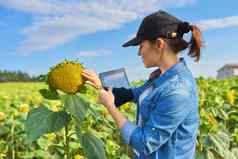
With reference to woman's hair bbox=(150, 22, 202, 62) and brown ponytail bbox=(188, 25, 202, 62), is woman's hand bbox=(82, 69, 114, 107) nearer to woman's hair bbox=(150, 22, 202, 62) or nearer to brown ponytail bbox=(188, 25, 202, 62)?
woman's hair bbox=(150, 22, 202, 62)

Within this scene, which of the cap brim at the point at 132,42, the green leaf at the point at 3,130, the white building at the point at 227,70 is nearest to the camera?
the cap brim at the point at 132,42

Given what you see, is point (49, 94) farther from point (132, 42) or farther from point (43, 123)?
point (132, 42)

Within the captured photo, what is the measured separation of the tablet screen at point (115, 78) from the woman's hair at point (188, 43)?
10.0 inches

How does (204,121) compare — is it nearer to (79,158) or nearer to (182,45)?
(79,158)

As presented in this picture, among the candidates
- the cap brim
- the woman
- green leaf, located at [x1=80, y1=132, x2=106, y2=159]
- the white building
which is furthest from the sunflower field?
the white building

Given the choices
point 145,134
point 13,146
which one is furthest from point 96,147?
point 13,146

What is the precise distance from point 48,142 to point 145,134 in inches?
55.2

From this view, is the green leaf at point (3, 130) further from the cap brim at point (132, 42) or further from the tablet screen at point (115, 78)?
the cap brim at point (132, 42)

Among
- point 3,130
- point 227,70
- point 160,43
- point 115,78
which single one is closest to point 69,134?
point 115,78

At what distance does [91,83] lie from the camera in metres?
2.62

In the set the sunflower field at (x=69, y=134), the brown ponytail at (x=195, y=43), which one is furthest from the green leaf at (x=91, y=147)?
the brown ponytail at (x=195, y=43)

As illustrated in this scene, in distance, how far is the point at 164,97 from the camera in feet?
8.32

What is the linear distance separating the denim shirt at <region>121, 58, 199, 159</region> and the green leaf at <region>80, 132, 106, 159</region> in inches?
4.3

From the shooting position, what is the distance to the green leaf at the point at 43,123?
2.55 m
